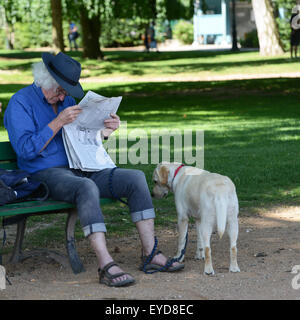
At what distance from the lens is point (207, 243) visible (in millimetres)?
5371

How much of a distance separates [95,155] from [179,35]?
180ft

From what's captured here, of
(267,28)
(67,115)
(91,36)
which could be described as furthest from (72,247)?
(267,28)

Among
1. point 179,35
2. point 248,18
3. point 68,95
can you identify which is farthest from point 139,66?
point 248,18

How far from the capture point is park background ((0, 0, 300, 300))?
8.46m

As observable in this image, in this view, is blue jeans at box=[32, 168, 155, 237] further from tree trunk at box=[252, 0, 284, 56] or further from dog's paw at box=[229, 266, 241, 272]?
tree trunk at box=[252, 0, 284, 56]

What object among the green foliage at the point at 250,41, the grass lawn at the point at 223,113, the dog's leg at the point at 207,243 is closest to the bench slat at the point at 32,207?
the dog's leg at the point at 207,243

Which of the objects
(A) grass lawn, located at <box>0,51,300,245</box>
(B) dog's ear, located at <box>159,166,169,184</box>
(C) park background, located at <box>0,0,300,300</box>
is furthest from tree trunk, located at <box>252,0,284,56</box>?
(B) dog's ear, located at <box>159,166,169,184</box>

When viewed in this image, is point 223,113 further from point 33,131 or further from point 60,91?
point 33,131

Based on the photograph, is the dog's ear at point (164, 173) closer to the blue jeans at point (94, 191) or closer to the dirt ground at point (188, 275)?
the blue jeans at point (94, 191)

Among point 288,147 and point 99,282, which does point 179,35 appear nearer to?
point 288,147

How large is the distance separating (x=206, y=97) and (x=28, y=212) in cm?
1573

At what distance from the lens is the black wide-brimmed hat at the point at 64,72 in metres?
5.64

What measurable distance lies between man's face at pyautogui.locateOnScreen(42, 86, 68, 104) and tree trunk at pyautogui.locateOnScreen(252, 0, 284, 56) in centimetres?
2993

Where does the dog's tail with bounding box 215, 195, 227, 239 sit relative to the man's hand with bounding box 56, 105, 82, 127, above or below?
below
